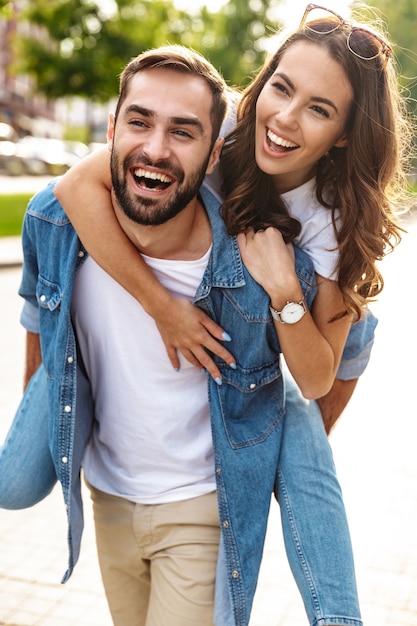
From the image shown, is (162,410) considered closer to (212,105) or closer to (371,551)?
(212,105)

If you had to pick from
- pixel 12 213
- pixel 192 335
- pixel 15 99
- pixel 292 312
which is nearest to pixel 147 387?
pixel 192 335

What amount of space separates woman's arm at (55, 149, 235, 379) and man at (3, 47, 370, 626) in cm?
5

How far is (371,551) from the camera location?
4914 millimetres

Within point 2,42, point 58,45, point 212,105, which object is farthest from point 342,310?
point 2,42

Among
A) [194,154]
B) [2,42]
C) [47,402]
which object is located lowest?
[2,42]

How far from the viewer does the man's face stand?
2721mm

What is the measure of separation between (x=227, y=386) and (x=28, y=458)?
2.35 feet

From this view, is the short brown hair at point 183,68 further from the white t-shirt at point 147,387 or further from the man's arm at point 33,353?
the man's arm at point 33,353

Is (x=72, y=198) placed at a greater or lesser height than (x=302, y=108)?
lesser

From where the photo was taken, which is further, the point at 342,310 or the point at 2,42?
the point at 2,42

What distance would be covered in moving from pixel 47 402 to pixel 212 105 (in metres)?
1.13

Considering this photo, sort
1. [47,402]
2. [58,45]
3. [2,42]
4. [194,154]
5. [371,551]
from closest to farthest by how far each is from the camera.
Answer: [194,154]
[47,402]
[371,551]
[58,45]
[2,42]

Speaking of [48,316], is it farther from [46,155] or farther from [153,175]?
[46,155]

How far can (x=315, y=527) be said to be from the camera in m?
2.81
